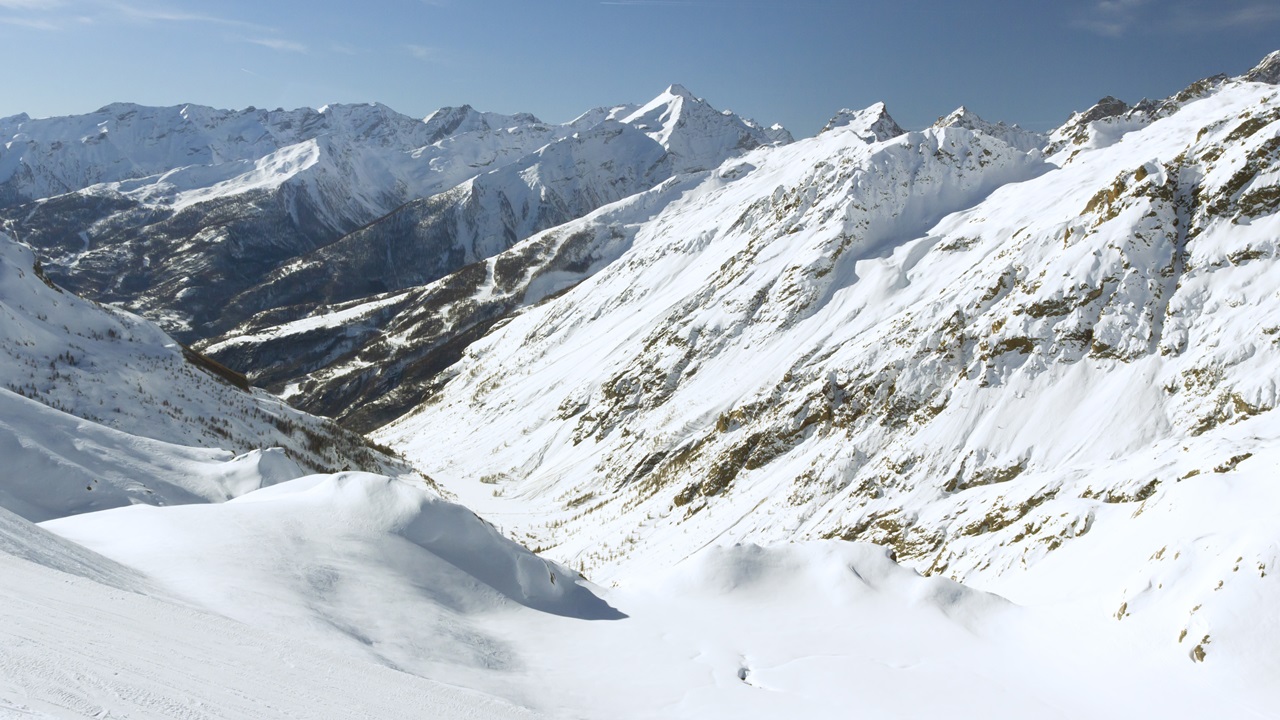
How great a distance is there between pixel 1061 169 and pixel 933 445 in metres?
35.5

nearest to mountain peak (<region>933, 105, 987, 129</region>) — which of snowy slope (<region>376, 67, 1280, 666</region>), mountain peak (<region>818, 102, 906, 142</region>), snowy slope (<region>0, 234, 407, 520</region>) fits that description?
mountain peak (<region>818, 102, 906, 142</region>)

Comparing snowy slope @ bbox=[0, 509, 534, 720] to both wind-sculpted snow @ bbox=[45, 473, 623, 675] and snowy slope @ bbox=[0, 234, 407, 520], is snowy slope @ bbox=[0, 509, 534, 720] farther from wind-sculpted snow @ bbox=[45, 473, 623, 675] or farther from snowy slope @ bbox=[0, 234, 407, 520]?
snowy slope @ bbox=[0, 234, 407, 520]

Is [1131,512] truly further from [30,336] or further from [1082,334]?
[30,336]

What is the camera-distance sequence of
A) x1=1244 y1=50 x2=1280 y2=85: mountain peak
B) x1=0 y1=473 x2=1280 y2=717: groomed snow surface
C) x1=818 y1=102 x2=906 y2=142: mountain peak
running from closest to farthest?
x1=0 y1=473 x2=1280 y2=717: groomed snow surface, x1=1244 y1=50 x2=1280 y2=85: mountain peak, x1=818 y1=102 x2=906 y2=142: mountain peak

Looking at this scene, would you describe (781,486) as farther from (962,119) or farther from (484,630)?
(962,119)

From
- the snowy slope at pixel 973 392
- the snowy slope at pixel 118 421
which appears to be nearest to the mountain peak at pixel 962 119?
the snowy slope at pixel 973 392

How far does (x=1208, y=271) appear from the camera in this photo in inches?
1240

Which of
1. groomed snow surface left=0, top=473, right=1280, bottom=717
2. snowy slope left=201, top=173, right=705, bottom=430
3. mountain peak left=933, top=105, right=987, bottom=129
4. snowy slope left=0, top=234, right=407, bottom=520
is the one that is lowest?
groomed snow surface left=0, top=473, right=1280, bottom=717

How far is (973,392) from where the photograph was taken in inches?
1348

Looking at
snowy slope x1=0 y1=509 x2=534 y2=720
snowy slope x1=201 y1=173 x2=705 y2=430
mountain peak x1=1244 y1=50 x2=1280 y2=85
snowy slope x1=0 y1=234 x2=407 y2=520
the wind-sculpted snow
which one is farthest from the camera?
snowy slope x1=201 y1=173 x2=705 y2=430

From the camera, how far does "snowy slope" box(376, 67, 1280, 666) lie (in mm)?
21609

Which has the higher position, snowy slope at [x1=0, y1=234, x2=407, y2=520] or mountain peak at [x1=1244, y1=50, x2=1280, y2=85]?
mountain peak at [x1=1244, y1=50, x2=1280, y2=85]

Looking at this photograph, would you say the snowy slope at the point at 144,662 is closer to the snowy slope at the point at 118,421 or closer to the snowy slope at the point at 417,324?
the snowy slope at the point at 118,421

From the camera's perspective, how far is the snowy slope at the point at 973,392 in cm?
2161
